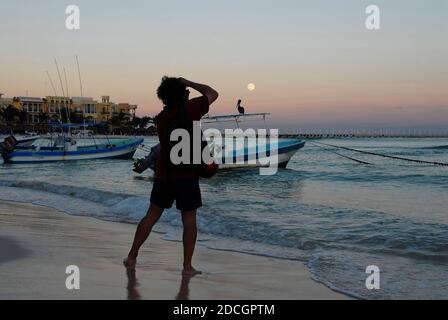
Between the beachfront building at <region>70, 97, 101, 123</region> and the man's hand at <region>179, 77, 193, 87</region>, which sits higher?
the beachfront building at <region>70, 97, 101, 123</region>

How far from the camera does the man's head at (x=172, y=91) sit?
4383 millimetres

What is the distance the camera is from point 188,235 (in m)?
4.63

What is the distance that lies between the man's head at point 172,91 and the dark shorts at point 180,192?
654mm

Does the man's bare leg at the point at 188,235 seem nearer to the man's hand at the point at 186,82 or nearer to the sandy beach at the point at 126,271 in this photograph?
the sandy beach at the point at 126,271

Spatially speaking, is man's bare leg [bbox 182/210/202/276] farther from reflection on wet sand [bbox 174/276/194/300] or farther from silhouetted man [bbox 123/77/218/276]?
reflection on wet sand [bbox 174/276/194/300]

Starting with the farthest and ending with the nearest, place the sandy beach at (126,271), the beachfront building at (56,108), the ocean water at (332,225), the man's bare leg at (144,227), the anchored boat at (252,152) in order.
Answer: the beachfront building at (56,108) → the anchored boat at (252,152) → the ocean water at (332,225) → the man's bare leg at (144,227) → the sandy beach at (126,271)

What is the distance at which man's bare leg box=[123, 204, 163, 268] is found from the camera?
4688mm

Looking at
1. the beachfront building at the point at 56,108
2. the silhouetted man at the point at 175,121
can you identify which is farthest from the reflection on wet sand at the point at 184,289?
the beachfront building at the point at 56,108

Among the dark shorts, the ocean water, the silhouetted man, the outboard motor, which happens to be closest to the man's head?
the silhouetted man

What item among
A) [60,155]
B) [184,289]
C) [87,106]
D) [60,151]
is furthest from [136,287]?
[87,106]

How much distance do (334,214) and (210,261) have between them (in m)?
5.01

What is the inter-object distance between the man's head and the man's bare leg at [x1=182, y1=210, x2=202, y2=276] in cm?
94
